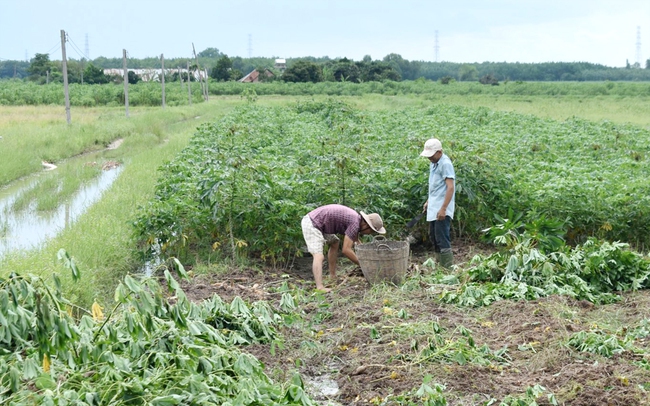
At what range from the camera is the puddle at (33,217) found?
1102 cm

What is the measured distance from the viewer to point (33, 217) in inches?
516

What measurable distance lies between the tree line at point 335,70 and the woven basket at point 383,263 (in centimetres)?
4990

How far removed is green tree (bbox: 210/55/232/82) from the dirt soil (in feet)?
246

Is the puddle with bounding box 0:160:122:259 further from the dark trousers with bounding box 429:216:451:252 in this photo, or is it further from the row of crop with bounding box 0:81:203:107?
the row of crop with bounding box 0:81:203:107

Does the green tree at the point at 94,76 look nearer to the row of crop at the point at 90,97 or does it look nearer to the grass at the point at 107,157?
the row of crop at the point at 90,97

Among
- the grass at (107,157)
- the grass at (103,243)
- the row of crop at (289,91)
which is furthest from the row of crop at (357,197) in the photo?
the row of crop at (289,91)

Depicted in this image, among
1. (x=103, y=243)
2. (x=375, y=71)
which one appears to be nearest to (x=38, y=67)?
(x=375, y=71)

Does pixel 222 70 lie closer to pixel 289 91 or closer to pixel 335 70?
pixel 335 70

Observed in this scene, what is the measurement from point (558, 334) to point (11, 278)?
13.7ft

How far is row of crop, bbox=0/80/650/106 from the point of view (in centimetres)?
5072

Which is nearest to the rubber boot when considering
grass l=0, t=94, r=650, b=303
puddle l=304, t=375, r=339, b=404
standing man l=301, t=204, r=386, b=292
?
standing man l=301, t=204, r=386, b=292

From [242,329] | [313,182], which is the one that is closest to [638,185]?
[313,182]

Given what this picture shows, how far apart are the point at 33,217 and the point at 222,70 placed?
70162mm

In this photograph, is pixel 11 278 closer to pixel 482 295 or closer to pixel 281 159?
pixel 482 295
